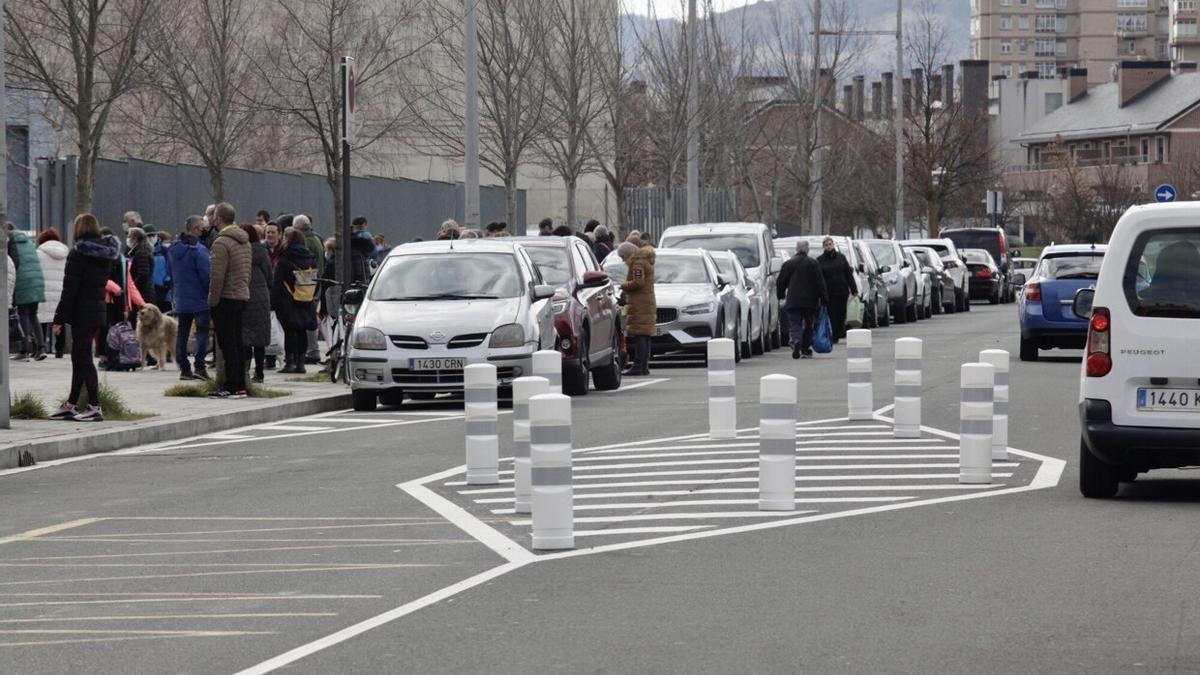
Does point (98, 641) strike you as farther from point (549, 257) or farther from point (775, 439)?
point (549, 257)

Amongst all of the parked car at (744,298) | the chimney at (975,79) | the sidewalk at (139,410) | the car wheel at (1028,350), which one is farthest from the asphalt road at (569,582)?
the chimney at (975,79)

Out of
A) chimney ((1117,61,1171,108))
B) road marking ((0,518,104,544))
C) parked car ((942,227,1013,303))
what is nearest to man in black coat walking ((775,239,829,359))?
road marking ((0,518,104,544))

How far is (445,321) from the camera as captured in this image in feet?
71.5

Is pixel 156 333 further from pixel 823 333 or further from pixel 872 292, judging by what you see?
pixel 872 292

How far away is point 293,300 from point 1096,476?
47.2 feet

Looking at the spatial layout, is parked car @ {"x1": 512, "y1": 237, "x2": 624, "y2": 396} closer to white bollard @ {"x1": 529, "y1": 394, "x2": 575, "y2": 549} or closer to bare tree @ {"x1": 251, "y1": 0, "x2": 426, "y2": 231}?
bare tree @ {"x1": 251, "y1": 0, "x2": 426, "y2": 231}

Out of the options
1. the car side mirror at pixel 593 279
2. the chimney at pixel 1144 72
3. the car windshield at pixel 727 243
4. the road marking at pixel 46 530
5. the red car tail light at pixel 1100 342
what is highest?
the chimney at pixel 1144 72

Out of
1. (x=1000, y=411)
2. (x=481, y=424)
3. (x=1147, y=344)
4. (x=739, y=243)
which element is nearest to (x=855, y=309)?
(x=739, y=243)

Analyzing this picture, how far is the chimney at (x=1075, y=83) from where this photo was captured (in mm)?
146000

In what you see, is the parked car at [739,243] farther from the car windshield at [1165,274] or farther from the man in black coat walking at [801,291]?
the car windshield at [1165,274]

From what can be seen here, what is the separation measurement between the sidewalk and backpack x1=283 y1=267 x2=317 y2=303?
3.05 ft

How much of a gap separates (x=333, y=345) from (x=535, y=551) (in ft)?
48.8

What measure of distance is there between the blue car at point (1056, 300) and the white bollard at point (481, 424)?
16.1 m

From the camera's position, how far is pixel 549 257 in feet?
83.4
